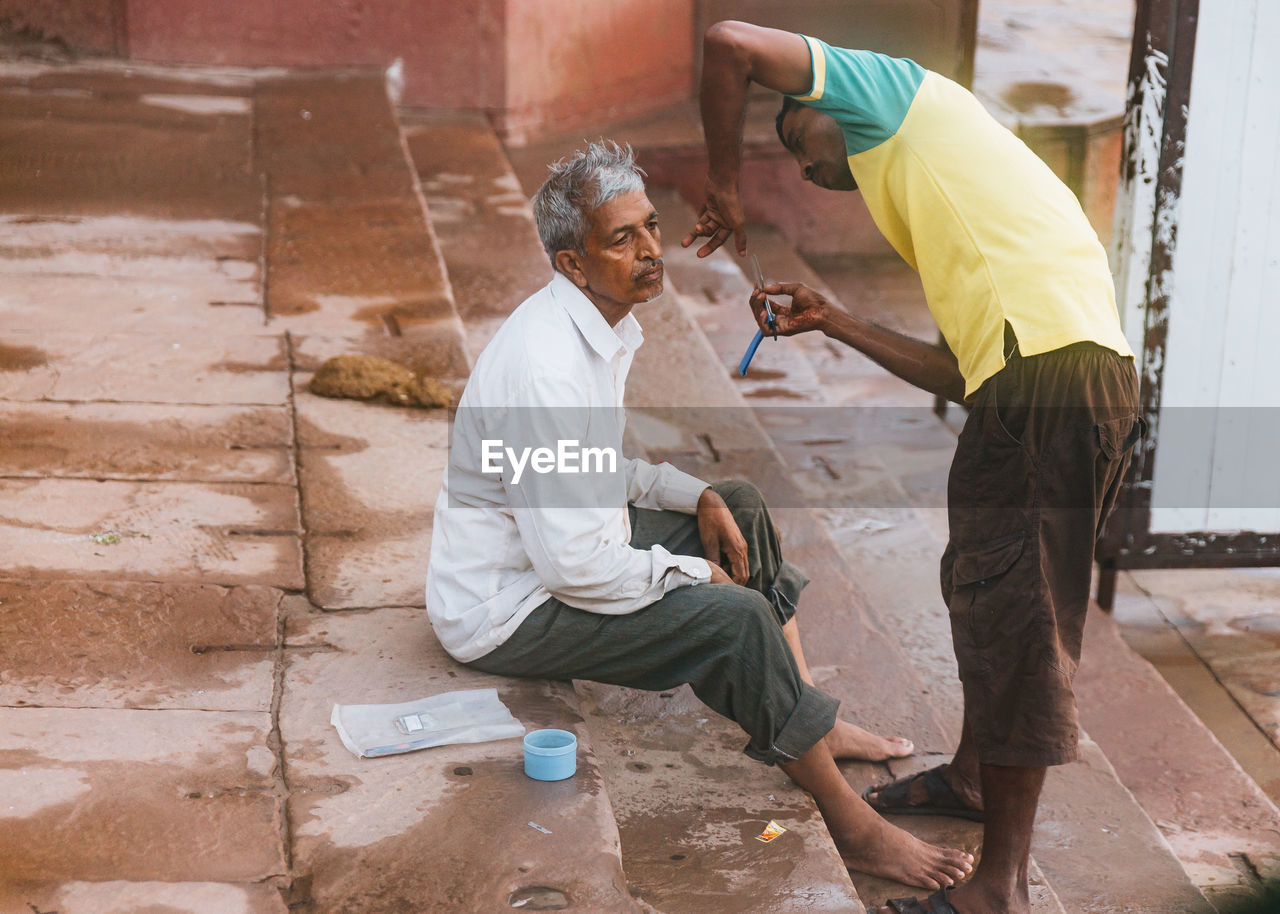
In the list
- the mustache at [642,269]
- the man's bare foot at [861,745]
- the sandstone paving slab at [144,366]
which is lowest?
the man's bare foot at [861,745]

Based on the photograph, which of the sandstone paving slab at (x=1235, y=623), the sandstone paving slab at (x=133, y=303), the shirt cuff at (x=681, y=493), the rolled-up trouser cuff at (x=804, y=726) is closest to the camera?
the rolled-up trouser cuff at (x=804, y=726)

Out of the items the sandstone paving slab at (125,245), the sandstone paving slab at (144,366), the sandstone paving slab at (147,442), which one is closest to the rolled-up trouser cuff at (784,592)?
the sandstone paving slab at (147,442)

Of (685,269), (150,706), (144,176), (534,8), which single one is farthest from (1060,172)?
(150,706)

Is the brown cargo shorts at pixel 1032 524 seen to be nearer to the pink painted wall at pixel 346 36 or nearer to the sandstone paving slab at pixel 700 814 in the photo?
the sandstone paving slab at pixel 700 814

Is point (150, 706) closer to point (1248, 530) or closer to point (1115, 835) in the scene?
point (1115, 835)

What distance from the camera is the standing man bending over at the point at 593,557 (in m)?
2.66

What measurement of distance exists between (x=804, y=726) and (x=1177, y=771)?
6.38 feet

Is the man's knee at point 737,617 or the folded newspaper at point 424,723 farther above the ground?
the man's knee at point 737,617

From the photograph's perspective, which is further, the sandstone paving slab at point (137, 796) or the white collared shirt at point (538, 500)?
the white collared shirt at point (538, 500)

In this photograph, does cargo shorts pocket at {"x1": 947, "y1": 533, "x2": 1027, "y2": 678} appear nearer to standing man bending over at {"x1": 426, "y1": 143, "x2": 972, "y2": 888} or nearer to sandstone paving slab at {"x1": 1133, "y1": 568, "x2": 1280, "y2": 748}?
standing man bending over at {"x1": 426, "y1": 143, "x2": 972, "y2": 888}

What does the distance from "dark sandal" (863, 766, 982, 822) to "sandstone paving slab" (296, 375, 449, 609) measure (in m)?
1.24

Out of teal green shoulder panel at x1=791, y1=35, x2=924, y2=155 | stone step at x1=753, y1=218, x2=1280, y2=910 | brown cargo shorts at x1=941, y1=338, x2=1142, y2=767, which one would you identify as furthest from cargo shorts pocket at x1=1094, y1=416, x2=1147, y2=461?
stone step at x1=753, y1=218, x2=1280, y2=910

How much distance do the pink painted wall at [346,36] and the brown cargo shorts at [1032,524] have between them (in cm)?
592

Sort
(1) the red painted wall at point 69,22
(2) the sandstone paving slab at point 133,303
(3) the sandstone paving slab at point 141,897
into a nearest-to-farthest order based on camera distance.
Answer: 1. (3) the sandstone paving slab at point 141,897
2. (2) the sandstone paving slab at point 133,303
3. (1) the red painted wall at point 69,22
